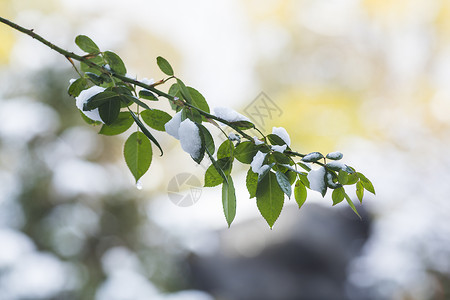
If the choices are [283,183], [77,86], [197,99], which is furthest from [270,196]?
[77,86]

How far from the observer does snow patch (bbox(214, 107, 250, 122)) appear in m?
0.45

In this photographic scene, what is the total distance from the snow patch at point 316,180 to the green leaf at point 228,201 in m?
0.08

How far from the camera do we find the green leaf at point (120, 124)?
50 centimetres

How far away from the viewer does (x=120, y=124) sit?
19.7 inches

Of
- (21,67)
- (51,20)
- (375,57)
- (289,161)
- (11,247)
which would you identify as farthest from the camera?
(375,57)

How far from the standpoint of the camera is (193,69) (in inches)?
186

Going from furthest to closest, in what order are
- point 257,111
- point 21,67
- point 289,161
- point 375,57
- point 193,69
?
point 375,57
point 193,69
point 21,67
point 257,111
point 289,161

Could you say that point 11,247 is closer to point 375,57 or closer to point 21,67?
point 21,67

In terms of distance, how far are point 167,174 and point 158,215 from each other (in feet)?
1.46

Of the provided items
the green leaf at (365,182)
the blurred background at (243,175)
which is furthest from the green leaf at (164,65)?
the blurred background at (243,175)

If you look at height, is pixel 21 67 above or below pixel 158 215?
above

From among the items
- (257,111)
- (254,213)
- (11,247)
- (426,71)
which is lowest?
(257,111)

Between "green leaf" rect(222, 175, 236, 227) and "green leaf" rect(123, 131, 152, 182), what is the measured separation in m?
0.10

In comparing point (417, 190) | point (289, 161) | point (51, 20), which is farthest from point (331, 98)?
point (289, 161)
